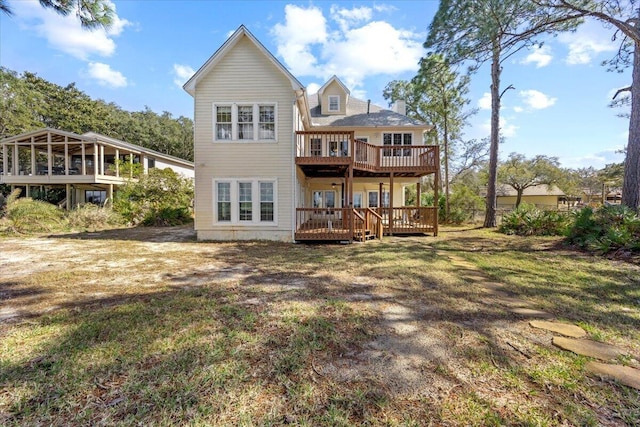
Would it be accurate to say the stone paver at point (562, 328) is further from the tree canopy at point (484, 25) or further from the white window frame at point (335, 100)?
the white window frame at point (335, 100)

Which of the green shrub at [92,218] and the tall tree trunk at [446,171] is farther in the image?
the tall tree trunk at [446,171]

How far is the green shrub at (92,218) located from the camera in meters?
14.6

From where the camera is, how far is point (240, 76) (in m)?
10.7

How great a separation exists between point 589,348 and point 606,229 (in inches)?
342

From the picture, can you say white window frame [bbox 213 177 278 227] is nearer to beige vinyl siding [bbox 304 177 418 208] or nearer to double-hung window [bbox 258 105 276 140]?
double-hung window [bbox 258 105 276 140]

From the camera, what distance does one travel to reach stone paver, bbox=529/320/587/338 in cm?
365

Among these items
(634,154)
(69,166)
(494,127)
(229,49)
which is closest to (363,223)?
(229,49)

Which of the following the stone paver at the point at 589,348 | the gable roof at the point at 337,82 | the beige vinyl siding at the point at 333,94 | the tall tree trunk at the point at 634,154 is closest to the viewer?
the stone paver at the point at 589,348

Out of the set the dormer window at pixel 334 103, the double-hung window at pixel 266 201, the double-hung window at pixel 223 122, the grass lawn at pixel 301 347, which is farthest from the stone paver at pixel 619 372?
the dormer window at pixel 334 103

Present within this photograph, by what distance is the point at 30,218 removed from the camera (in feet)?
42.9

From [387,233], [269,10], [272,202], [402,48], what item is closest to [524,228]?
[387,233]

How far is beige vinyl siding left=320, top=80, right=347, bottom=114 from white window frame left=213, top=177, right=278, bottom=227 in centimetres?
948

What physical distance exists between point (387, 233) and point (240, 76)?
29.9ft

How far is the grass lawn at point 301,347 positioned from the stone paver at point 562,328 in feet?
0.40
